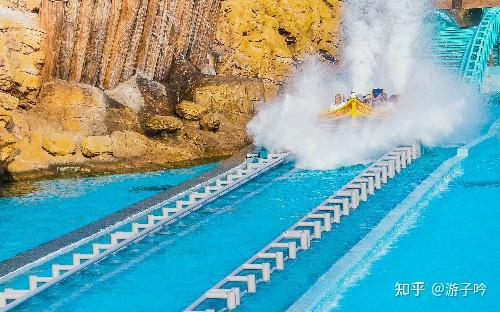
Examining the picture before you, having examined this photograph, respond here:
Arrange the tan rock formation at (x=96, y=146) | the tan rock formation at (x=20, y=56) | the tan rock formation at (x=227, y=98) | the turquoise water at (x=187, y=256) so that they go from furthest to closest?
the tan rock formation at (x=227, y=98), the tan rock formation at (x=96, y=146), the tan rock formation at (x=20, y=56), the turquoise water at (x=187, y=256)

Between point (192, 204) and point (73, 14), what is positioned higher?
point (73, 14)

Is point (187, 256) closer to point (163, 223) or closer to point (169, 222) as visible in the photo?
point (163, 223)

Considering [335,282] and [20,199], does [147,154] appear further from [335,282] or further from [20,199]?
[335,282]

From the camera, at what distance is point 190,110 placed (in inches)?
896

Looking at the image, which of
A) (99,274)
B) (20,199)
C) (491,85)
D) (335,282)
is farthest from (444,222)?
(491,85)

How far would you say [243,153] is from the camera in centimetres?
2080

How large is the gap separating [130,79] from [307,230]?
12.1 m

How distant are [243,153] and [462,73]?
49.3ft

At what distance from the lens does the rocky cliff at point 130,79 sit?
63.8ft

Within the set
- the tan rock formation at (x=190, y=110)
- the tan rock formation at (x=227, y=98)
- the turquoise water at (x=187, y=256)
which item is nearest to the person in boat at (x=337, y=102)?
the tan rock formation at (x=227, y=98)

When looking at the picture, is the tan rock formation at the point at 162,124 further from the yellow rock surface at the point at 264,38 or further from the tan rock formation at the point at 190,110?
the yellow rock surface at the point at 264,38

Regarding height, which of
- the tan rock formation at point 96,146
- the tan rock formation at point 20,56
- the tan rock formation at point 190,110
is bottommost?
the tan rock formation at point 96,146

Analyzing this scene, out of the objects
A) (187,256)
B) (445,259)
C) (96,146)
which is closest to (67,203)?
(96,146)

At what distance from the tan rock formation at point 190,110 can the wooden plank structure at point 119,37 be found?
1579 millimetres
